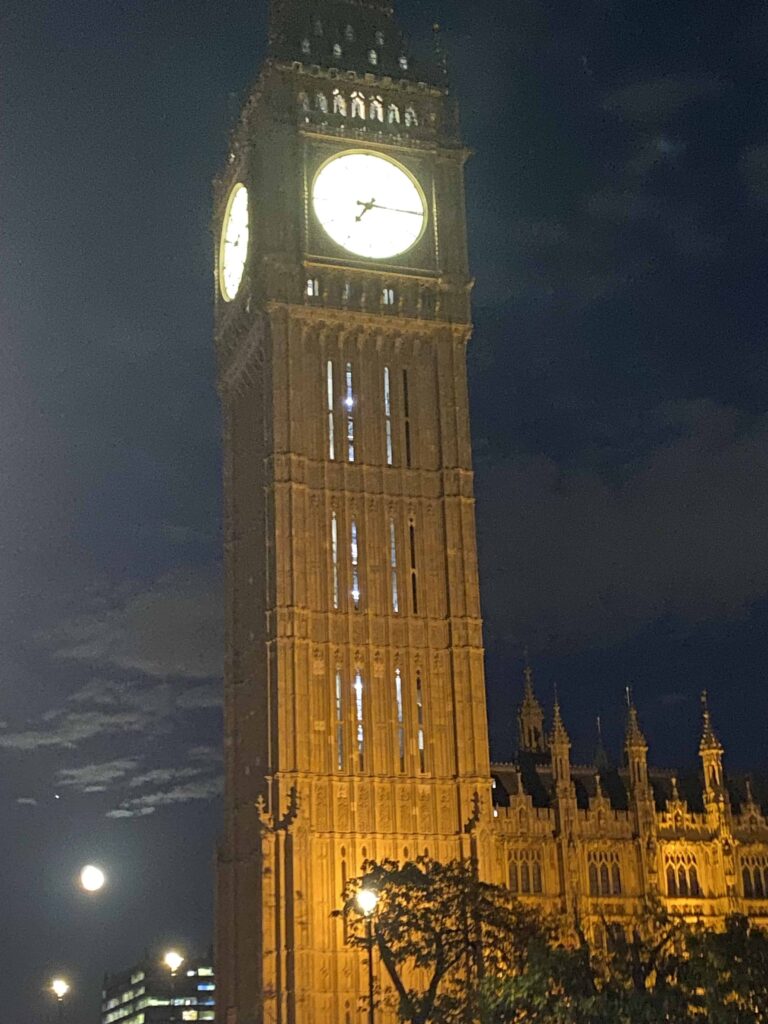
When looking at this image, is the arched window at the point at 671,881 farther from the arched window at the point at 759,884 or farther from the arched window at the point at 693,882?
the arched window at the point at 759,884

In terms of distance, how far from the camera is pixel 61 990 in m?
57.3

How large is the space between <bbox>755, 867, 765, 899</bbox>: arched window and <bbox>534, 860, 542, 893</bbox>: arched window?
11.6 metres

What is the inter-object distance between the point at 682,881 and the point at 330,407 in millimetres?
29294

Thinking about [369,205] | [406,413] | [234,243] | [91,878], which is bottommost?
[91,878]

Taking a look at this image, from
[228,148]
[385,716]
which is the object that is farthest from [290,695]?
[228,148]

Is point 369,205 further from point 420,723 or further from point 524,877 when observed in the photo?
point 524,877

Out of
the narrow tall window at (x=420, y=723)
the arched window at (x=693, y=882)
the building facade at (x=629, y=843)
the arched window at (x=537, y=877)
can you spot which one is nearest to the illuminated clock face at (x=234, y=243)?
the narrow tall window at (x=420, y=723)

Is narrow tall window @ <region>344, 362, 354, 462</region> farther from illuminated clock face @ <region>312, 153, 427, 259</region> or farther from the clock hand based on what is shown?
the clock hand

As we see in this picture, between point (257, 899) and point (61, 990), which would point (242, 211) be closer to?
point (257, 899)

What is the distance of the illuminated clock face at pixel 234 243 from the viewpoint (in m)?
87.8

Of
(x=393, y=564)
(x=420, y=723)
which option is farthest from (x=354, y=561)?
(x=420, y=723)

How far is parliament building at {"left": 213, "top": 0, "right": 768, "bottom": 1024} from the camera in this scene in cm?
7538

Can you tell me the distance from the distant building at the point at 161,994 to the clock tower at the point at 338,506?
103 metres

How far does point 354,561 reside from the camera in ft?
262
